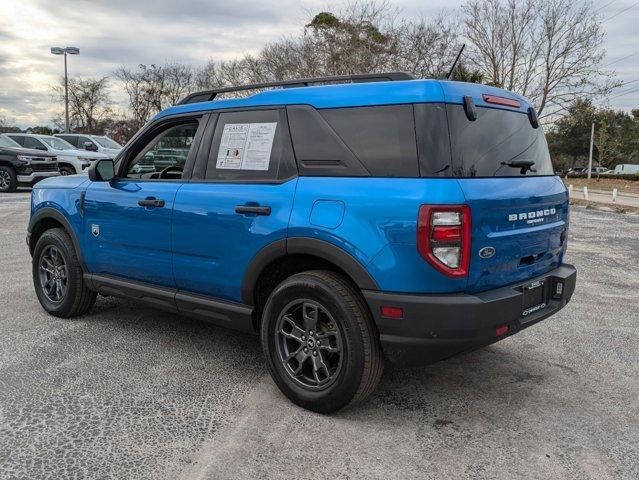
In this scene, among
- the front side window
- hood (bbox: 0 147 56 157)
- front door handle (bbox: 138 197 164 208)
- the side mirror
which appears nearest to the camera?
front door handle (bbox: 138 197 164 208)

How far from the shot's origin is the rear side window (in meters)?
3.46

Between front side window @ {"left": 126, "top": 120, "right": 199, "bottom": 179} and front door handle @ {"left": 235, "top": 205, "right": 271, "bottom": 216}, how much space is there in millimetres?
849

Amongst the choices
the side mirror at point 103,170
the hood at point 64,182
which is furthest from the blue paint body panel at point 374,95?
the hood at point 64,182

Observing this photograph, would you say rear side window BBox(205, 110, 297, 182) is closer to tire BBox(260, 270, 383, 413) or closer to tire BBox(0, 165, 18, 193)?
tire BBox(260, 270, 383, 413)

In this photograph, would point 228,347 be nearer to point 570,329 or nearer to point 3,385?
point 3,385

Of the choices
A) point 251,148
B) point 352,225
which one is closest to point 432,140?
point 352,225

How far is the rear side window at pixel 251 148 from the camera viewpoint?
346 centimetres

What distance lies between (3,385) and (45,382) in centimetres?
25

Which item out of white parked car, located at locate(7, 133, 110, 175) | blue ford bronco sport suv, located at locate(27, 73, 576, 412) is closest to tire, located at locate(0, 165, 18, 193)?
white parked car, located at locate(7, 133, 110, 175)

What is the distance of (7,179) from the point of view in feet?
57.6

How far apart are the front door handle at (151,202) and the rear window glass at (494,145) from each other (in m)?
2.11

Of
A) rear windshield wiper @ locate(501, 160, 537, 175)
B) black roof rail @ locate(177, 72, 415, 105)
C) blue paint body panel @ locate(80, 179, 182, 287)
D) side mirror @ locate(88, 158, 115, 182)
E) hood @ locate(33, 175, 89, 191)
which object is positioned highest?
black roof rail @ locate(177, 72, 415, 105)

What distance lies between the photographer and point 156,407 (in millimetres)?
3295

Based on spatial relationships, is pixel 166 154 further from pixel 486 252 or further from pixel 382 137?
pixel 486 252
